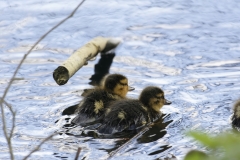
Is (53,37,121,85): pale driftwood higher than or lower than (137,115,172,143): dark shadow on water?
higher

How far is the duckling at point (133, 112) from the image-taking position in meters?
3.42

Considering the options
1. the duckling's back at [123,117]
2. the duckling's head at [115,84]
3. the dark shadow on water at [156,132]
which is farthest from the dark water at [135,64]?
the duckling's head at [115,84]

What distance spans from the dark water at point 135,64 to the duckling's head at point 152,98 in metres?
0.10

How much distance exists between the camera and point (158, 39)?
526 cm

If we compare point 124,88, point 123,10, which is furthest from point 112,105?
point 123,10

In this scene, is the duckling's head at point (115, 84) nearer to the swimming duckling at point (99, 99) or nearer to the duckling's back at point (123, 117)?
the swimming duckling at point (99, 99)

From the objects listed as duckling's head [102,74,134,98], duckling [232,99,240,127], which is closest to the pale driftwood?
duckling's head [102,74,134,98]

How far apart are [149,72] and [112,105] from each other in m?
1.04

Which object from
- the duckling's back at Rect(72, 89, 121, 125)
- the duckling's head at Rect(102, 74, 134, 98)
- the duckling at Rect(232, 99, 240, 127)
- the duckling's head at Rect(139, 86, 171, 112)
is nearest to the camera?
the duckling at Rect(232, 99, 240, 127)

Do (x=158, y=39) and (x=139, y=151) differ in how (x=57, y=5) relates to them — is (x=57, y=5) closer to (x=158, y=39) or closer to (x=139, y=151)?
(x=158, y=39)

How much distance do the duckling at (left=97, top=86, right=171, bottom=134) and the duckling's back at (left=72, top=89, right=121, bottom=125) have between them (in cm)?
8

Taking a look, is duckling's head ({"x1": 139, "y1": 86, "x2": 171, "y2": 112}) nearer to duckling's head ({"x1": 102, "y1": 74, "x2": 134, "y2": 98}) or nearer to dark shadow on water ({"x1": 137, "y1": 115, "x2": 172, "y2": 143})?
dark shadow on water ({"x1": 137, "y1": 115, "x2": 172, "y2": 143})

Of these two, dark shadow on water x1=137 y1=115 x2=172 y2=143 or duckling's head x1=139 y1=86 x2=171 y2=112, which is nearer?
dark shadow on water x1=137 y1=115 x2=172 y2=143

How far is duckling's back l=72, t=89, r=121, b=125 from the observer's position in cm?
357
